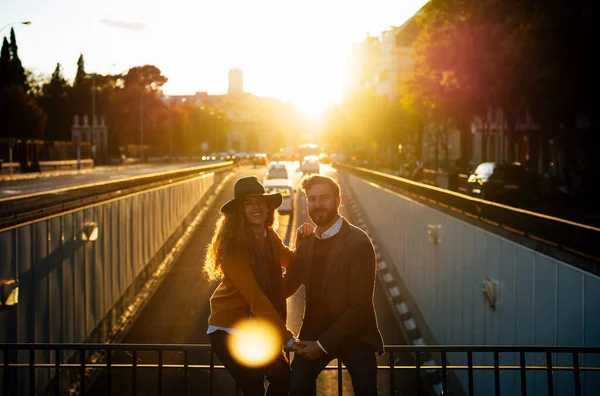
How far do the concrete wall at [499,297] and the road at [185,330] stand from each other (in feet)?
4.05

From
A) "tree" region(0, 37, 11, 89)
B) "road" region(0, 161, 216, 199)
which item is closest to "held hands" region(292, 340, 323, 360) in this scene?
"road" region(0, 161, 216, 199)

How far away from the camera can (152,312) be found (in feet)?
66.5

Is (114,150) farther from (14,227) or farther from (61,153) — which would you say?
(14,227)

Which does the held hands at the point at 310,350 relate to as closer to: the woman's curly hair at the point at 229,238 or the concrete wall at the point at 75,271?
the woman's curly hair at the point at 229,238

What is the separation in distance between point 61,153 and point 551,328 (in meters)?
75.8

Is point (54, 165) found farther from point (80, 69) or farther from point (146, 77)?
point (80, 69)

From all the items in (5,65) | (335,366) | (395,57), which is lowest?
(335,366)

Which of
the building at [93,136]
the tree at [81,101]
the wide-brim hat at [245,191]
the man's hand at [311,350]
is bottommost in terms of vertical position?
the man's hand at [311,350]

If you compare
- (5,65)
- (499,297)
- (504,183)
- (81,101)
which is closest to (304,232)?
(499,297)

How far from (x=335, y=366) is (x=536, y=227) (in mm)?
3938

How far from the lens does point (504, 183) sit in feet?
118

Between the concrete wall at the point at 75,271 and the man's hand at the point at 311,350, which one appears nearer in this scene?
the man's hand at the point at 311,350

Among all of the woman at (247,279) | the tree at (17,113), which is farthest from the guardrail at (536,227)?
the tree at (17,113)

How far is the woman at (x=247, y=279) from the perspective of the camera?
5.02 metres
